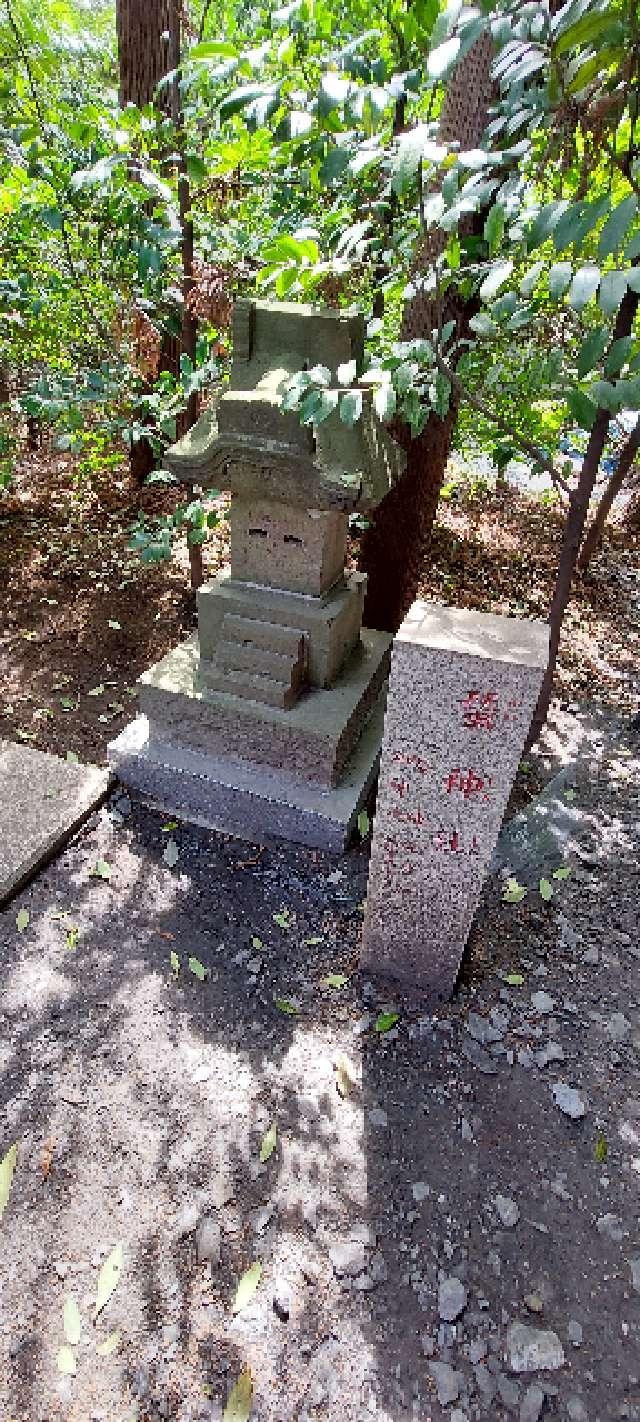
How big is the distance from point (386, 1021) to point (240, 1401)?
3.53 feet

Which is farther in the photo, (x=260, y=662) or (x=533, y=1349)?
(x=260, y=662)

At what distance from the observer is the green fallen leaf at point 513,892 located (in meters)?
3.09

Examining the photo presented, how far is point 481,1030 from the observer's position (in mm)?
2582

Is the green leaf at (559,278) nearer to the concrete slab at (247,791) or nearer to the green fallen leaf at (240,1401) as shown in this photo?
the concrete slab at (247,791)

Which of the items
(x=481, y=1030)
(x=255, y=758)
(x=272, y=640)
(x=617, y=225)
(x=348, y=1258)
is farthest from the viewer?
(x=255, y=758)

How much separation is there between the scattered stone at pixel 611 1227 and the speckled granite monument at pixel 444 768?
0.77m

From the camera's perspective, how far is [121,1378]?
1.79 meters

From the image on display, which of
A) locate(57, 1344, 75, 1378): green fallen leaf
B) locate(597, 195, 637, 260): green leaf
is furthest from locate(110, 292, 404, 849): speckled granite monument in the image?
locate(57, 1344, 75, 1378): green fallen leaf

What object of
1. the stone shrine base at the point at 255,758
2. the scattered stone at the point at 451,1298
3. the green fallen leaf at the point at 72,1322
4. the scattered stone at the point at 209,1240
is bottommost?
the green fallen leaf at the point at 72,1322

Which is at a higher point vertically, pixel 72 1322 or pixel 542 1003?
pixel 542 1003

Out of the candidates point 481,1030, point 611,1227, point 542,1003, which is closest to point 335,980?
point 481,1030

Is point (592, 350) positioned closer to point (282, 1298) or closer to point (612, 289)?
point (612, 289)

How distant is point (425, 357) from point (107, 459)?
260cm

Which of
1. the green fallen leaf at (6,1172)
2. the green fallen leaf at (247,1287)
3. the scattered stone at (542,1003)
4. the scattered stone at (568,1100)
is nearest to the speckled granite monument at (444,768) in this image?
the scattered stone at (542,1003)
